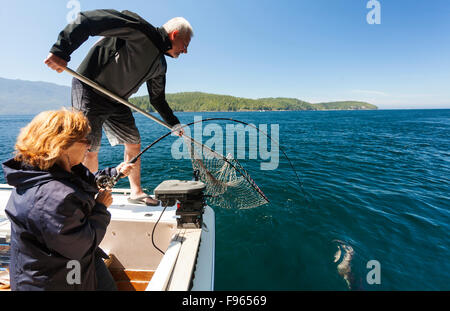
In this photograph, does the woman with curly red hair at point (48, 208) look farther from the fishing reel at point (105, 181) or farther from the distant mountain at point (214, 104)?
the distant mountain at point (214, 104)

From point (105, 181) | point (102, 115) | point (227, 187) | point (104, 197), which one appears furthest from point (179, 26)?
point (227, 187)

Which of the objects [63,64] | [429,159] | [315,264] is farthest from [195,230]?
[429,159]

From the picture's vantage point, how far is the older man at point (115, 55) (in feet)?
5.68

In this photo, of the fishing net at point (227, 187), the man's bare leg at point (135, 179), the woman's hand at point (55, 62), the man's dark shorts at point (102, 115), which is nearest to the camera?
the woman's hand at point (55, 62)

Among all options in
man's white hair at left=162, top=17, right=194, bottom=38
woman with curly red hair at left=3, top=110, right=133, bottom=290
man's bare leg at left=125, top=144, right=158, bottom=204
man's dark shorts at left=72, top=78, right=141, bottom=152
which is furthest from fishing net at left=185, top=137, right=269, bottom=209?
woman with curly red hair at left=3, top=110, right=133, bottom=290

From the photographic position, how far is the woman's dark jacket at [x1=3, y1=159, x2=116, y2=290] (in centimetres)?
104

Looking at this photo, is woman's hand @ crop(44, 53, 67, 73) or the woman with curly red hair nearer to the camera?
the woman with curly red hair

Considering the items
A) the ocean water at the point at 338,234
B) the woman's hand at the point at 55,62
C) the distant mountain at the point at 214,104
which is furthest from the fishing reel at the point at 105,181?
the distant mountain at the point at 214,104

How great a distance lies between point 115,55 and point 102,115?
0.78 metres

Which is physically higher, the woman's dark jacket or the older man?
the older man

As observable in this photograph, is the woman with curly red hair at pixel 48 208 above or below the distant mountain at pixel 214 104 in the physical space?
below

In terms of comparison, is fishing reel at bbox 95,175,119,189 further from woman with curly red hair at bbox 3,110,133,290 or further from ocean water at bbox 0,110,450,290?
ocean water at bbox 0,110,450,290

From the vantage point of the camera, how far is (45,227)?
40.9 inches
